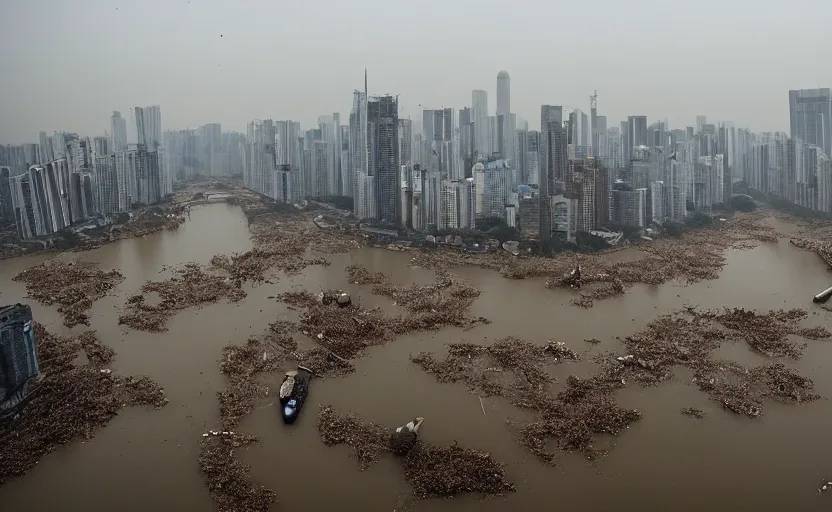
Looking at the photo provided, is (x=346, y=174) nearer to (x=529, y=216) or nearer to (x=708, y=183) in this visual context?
(x=529, y=216)

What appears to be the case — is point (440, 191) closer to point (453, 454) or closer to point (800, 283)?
point (800, 283)

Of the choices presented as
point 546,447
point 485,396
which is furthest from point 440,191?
point 546,447

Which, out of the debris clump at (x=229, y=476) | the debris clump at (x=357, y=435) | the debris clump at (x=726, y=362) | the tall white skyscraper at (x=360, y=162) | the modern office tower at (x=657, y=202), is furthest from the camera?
the tall white skyscraper at (x=360, y=162)

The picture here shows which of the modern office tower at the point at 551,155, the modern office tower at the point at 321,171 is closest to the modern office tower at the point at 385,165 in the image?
the modern office tower at the point at 551,155

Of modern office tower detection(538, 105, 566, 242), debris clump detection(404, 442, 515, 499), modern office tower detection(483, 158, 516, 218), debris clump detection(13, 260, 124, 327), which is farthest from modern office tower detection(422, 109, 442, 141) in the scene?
debris clump detection(404, 442, 515, 499)

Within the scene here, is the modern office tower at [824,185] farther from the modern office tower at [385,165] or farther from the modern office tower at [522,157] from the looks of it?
the modern office tower at [385,165]

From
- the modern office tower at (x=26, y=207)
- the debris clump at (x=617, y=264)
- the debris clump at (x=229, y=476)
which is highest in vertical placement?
the modern office tower at (x=26, y=207)

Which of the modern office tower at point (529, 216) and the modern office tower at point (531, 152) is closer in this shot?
the modern office tower at point (529, 216)

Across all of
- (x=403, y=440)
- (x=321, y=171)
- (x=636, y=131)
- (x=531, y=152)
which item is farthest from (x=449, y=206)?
(x=636, y=131)
